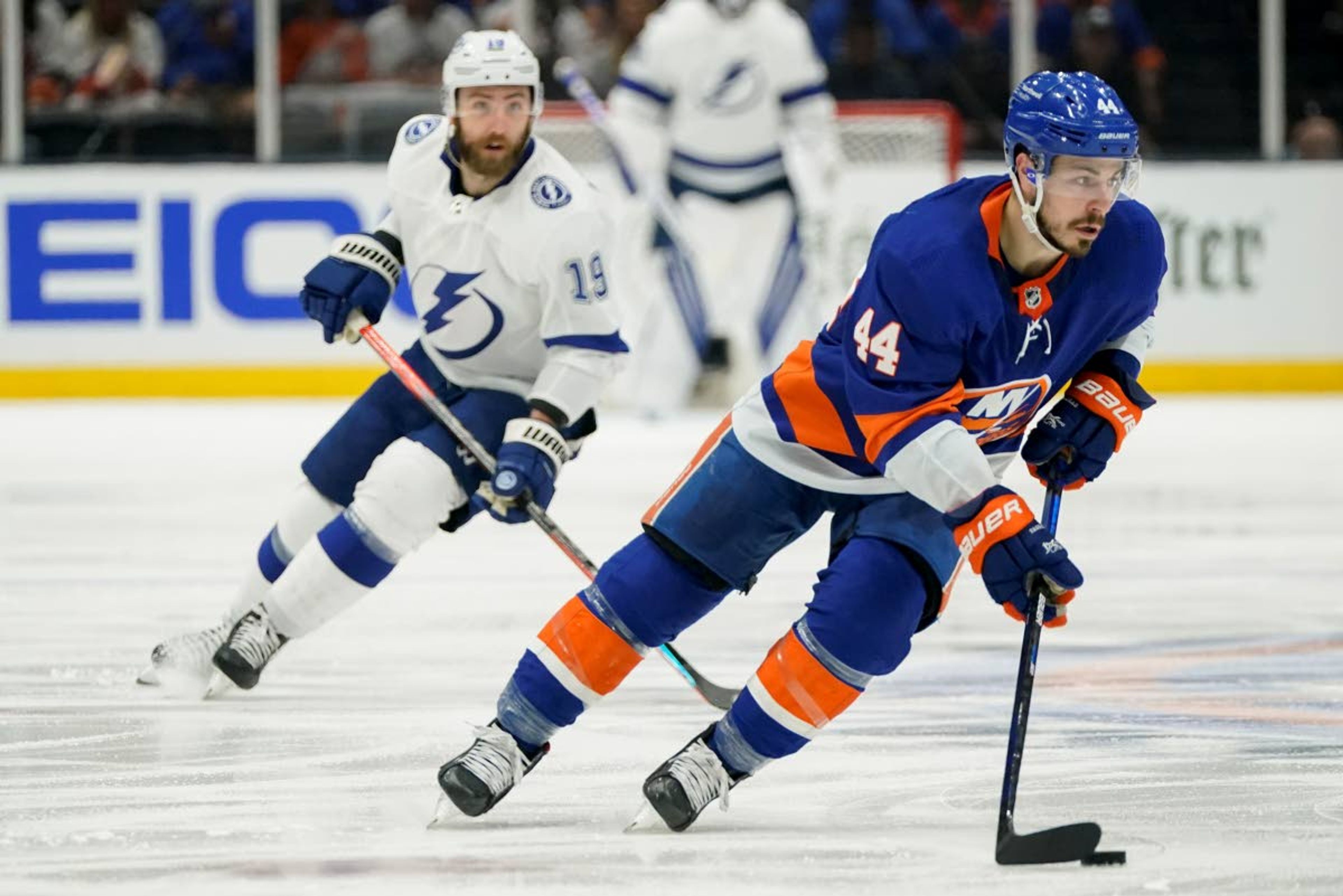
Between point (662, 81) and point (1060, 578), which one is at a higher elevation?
point (1060, 578)

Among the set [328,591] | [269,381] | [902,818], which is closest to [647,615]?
[902,818]

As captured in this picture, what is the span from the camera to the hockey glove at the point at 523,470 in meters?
3.52

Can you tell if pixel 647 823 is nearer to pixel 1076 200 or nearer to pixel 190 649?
pixel 1076 200

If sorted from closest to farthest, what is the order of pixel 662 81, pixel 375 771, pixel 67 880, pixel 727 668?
1. pixel 67 880
2. pixel 375 771
3. pixel 727 668
4. pixel 662 81

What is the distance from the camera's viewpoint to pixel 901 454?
2.72 meters

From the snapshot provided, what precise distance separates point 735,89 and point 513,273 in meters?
5.40

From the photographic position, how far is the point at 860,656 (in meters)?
2.81

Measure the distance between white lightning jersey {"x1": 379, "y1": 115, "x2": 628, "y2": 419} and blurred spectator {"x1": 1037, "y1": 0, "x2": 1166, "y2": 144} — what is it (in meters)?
6.26

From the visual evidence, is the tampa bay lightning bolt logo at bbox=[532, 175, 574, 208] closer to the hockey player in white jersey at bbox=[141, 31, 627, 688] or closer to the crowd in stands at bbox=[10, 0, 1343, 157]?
Result: the hockey player in white jersey at bbox=[141, 31, 627, 688]

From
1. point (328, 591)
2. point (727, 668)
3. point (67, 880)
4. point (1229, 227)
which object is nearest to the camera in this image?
point (67, 880)

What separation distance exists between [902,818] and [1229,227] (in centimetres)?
726

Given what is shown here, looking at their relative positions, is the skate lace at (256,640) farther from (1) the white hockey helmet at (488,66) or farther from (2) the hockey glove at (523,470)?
(1) the white hockey helmet at (488,66)

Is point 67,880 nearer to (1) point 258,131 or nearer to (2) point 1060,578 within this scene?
(2) point 1060,578

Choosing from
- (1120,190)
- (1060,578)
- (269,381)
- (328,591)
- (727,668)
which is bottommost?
(269,381)
